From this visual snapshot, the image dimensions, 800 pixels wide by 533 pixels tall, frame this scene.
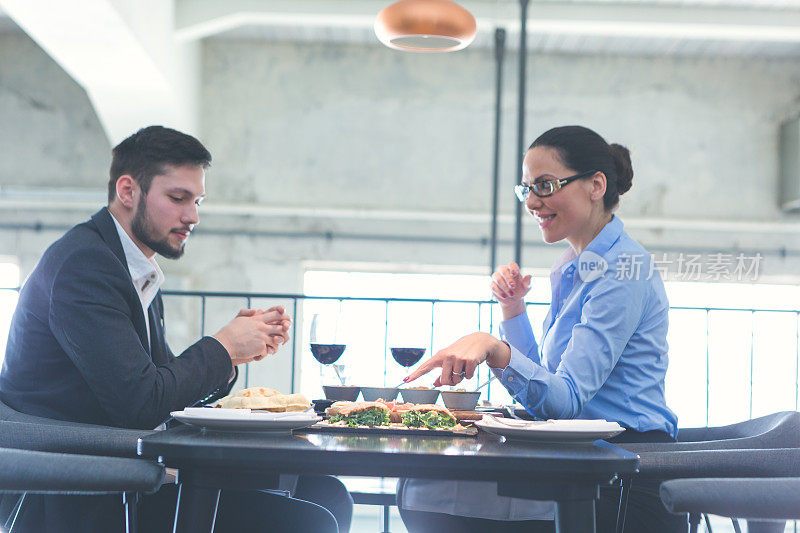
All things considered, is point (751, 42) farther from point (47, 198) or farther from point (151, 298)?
point (151, 298)

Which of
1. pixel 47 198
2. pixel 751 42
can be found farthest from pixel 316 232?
pixel 751 42

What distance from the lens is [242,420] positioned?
1187 millimetres

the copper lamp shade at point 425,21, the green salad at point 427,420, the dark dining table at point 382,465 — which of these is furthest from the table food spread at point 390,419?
the copper lamp shade at point 425,21

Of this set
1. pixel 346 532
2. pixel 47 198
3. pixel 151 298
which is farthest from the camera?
pixel 47 198

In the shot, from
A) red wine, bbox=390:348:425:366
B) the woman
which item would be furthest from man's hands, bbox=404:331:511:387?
red wine, bbox=390:348:425:366

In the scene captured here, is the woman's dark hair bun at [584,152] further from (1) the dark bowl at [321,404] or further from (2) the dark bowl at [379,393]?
(1) the dark bowl at [321,404]

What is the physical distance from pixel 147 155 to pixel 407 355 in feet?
2.33

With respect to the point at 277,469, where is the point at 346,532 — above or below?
below

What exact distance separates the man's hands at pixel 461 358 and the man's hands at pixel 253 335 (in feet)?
1.19

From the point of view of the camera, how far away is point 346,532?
6.46ft

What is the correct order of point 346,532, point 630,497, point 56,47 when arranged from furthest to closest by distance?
point 56,47 → point 346,532 → point 630,497

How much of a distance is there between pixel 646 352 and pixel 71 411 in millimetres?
1091

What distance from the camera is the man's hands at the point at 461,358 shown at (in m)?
1.30

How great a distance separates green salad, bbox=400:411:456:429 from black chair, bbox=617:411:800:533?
29cm
